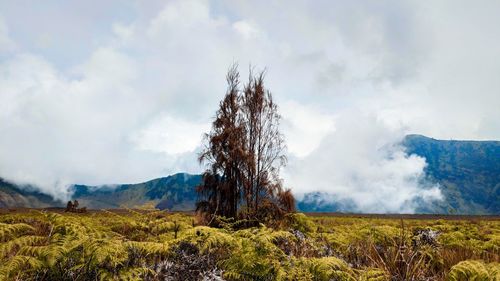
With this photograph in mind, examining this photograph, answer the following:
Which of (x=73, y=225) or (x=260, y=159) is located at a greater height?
(x=260, y=159)

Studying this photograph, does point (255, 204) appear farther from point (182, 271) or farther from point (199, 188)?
point (182, 271)

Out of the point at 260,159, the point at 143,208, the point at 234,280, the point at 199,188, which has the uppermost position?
the point at 260,159

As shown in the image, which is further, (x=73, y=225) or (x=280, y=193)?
(x=280, y=193)

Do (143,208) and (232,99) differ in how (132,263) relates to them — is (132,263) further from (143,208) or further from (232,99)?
(232,99)

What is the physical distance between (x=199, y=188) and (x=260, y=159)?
247 cm

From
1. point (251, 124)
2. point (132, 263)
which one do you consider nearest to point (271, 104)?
point (251, 124)

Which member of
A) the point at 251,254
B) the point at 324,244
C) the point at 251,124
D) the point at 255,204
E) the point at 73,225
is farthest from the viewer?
the point at 251,124

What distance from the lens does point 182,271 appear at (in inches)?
183

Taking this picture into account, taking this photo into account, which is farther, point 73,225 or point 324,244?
point 324,244

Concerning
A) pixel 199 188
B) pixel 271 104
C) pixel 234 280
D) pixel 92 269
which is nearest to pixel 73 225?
pixel 92 269

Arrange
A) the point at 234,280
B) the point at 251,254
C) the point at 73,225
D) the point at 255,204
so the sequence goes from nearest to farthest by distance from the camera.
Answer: the point at 251,254
the point at 234,280
the point at 73,225
the point at 255,204

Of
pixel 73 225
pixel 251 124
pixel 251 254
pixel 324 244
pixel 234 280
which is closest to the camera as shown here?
pixel 251 254

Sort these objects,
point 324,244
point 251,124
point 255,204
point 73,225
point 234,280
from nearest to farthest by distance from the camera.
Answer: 1. point 234,280
2. point 73,225
3. point 324,244
4. point 255,204
5. point 251,124

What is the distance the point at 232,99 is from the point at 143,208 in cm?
949
